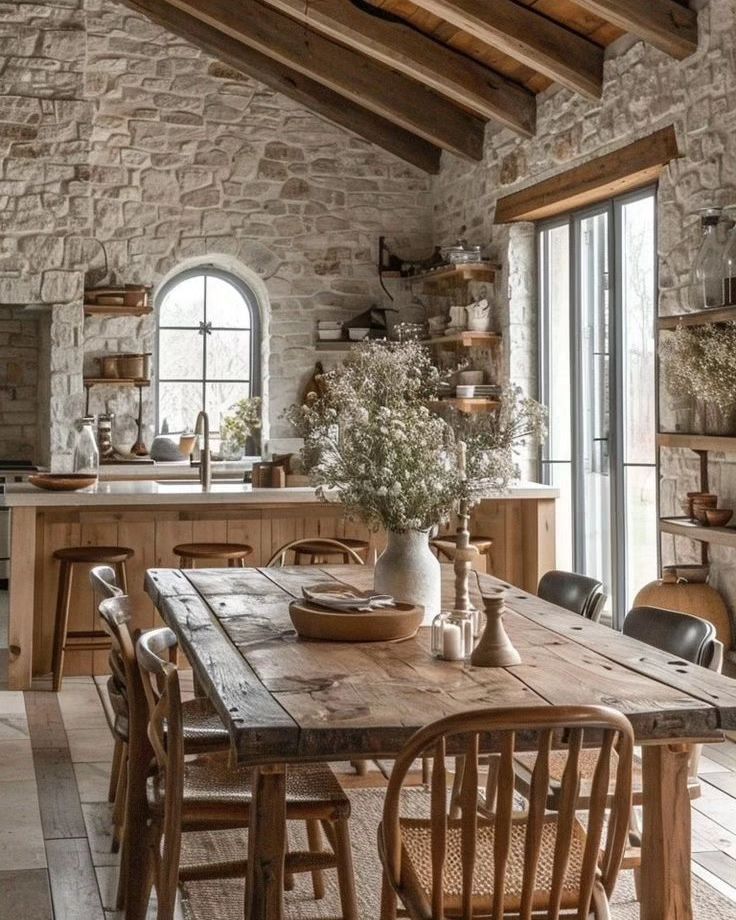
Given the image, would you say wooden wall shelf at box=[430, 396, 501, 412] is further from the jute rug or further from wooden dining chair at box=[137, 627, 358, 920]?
wooden dining chair at box=[137, 627, 358, 920]

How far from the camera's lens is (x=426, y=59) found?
7016 mm

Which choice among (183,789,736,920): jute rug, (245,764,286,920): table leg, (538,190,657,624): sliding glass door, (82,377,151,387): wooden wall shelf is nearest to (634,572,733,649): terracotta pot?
(538,190,657,624): sliding glass door

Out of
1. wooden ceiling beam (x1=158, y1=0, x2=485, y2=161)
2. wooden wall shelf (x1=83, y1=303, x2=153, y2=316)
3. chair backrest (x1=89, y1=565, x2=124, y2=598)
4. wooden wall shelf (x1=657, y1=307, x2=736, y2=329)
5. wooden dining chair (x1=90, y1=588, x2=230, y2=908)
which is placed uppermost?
wooden ceiling beam (x1=158, y1=0, x2=485, y2=161)

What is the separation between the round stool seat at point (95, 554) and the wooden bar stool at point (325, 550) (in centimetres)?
83

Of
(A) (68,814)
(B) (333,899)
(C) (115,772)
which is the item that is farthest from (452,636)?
(A) (68,814)

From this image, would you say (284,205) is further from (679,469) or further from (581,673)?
(581,673)

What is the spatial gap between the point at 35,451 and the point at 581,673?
23.1ft

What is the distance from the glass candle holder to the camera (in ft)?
9.13

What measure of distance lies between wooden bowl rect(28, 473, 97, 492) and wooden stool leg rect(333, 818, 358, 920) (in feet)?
10.9

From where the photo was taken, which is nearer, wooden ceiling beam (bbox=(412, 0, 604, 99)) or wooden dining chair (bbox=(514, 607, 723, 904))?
wooden dining chair (bbox=(514, 607, 723, 904))

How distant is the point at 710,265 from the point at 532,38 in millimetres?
1779

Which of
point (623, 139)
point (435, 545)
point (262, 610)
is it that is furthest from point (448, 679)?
point (623, 139)

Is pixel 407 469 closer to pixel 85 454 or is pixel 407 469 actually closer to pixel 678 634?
pixel 678 634

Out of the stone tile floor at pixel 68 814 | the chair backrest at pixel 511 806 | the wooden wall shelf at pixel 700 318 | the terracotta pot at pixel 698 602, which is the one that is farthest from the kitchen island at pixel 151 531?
the chair backrest at pixel 511 806
